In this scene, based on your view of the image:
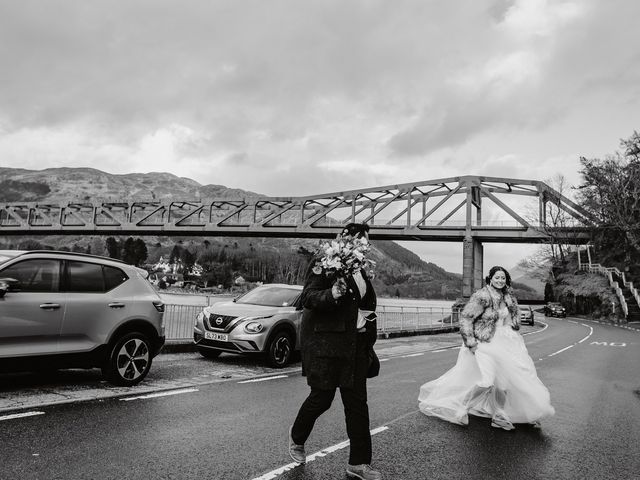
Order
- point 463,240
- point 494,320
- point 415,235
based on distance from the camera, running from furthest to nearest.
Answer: point 415,235 < point 463,240 < point 494,320

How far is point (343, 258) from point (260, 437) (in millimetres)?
2212

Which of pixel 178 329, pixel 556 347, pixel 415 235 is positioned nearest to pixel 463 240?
pixel 415 235

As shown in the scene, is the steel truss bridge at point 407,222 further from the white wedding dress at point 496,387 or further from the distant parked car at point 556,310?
the white wedding dress at point 496,387

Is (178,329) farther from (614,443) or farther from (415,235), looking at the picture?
(415,235)

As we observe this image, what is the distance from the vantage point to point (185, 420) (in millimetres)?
5816

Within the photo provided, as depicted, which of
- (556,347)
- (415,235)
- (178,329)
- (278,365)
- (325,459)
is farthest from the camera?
(415,235)

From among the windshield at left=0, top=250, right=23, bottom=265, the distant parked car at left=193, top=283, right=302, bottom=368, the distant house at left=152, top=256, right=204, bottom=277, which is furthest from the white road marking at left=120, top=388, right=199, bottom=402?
the distant house at left=152, top=256, right=204, bottom=277

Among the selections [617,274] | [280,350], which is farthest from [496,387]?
[617,274]

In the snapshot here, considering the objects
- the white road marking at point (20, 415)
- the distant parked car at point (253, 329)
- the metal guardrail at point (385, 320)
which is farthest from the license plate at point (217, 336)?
the white road marking at point (20, 415)

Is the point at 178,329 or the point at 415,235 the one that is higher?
the point at 415,235

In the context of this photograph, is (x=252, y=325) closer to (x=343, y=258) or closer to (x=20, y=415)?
(x=20, y=415)

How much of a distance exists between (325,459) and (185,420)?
6.19ft

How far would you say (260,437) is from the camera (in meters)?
5.24

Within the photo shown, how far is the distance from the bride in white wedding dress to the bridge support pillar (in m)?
56.4
